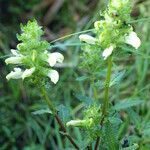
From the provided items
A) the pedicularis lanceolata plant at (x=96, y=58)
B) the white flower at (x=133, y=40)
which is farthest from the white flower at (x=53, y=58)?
the white flower at (x=133, y=40)

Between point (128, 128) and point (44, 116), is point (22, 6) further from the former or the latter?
point (128, 128)

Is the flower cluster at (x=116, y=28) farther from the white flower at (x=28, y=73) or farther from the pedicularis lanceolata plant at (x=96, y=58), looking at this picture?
the white flower at (x=28, y=73)

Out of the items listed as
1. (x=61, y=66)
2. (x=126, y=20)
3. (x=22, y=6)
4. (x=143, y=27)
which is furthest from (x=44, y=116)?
(x=126, y=20)

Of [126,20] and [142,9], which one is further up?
[142,9]


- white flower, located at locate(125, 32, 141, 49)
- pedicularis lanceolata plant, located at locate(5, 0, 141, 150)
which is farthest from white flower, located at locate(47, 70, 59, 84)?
white flower, located at locate(125, 32, 141, 49)

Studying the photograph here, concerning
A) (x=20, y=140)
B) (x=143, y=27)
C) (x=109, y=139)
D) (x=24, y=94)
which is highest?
(x=143, y=27)

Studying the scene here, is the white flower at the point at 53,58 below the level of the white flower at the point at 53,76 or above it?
above

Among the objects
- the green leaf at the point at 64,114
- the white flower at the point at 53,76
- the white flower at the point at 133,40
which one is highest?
the white flower at the point at 133,40

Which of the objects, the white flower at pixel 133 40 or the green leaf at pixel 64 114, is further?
the green leaf at pixel 64 114

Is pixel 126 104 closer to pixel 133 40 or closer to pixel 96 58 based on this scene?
pixel 96 58
